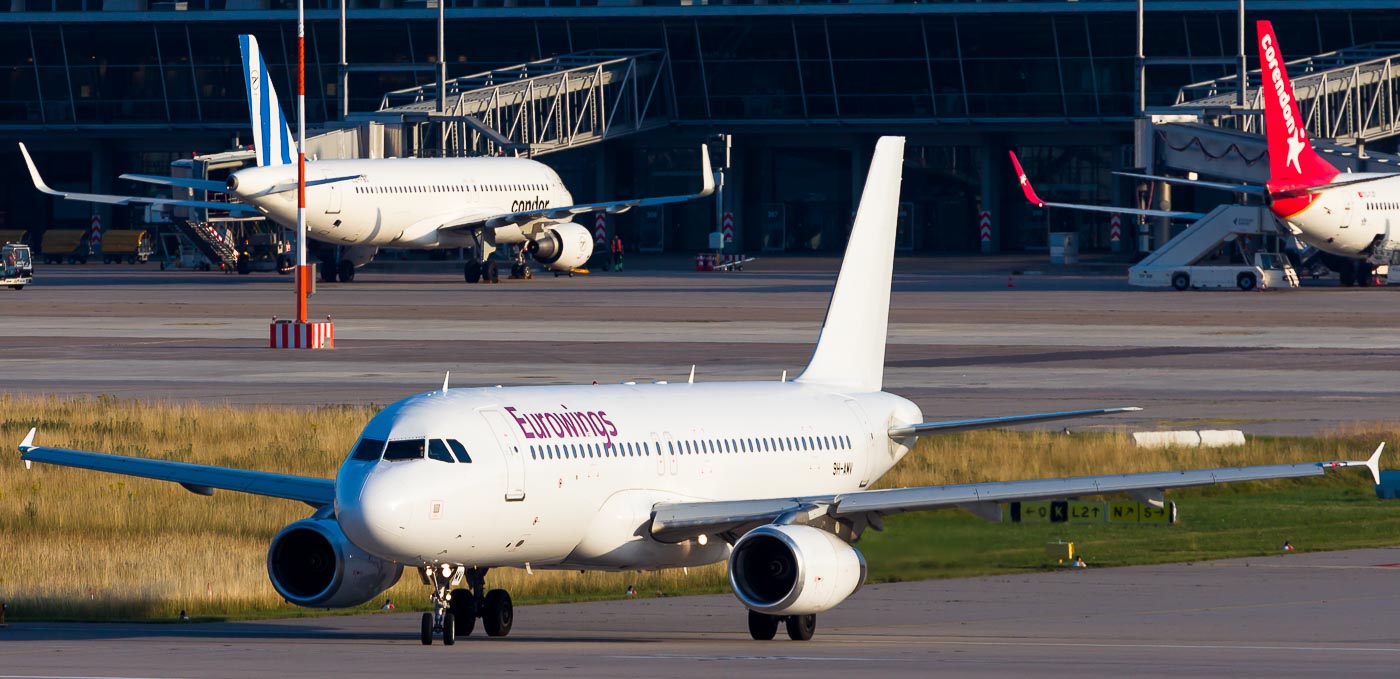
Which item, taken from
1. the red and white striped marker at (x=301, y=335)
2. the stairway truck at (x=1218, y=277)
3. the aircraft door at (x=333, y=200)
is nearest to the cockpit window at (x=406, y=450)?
the red and white striped marker at (x=301, y=335)

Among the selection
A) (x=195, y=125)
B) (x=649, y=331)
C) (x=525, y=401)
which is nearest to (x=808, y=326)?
(x=649, y=331)

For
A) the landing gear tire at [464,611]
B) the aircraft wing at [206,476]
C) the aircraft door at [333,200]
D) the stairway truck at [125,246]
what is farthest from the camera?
the stairway truck at [125,246]

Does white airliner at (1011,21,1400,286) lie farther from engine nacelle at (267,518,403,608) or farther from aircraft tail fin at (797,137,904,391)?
engine nacelle at (267,518,403,608)

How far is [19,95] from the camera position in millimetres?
136375

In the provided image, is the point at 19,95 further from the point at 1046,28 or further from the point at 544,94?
the point at 1046,28

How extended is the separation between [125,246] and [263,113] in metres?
49.6

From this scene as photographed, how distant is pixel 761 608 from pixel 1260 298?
7012 centimetres

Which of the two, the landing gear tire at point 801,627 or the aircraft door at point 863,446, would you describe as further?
the aircraft door at point 863,446

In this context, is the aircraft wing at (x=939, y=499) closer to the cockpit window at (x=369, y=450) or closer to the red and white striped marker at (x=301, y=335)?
the cockpit window at (x=369, y=450)

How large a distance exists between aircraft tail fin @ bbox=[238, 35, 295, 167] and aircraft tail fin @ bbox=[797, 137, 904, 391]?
57578 mm

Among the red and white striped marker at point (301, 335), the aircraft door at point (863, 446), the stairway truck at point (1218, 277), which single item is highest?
the stairway truck at point (1218, 277)

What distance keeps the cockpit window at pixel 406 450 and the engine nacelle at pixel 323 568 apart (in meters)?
1.28

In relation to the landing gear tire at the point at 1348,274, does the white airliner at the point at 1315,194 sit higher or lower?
higher

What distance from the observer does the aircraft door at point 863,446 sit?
24562mm
